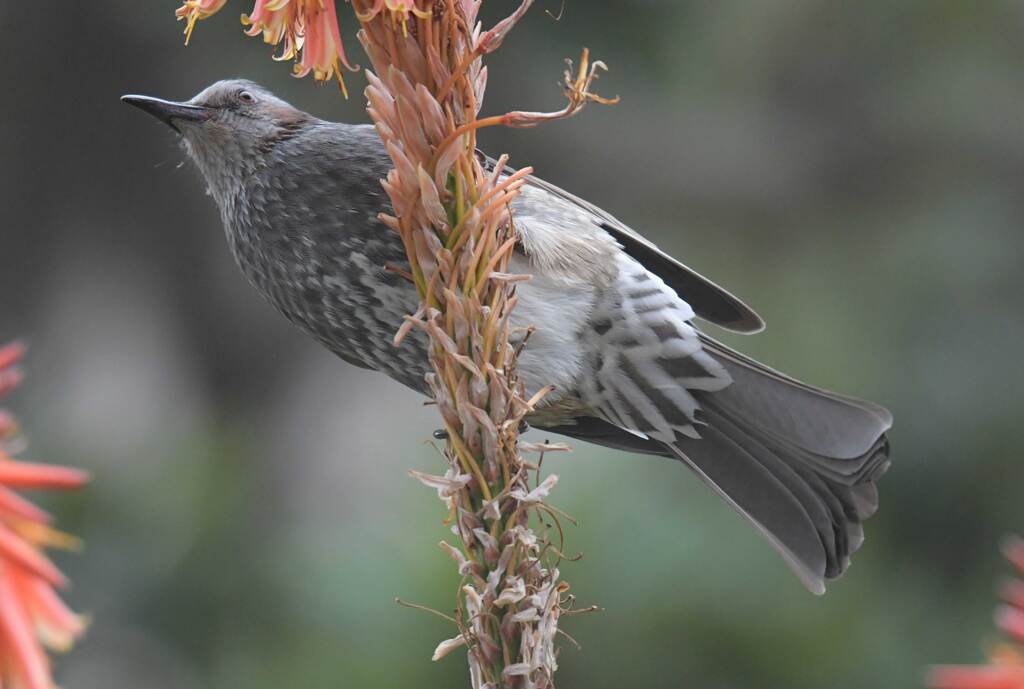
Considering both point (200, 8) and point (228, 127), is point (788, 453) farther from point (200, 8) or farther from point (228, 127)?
point (200, 8)

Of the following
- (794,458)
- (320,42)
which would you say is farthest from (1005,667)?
(794,458)

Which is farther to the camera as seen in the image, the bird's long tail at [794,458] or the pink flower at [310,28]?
the bird's long tail at [794,458]

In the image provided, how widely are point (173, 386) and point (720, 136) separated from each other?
221 centimetres

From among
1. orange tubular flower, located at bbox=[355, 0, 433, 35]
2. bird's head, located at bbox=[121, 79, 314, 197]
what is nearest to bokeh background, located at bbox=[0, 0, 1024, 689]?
bird's head, located at bbox=[121, 79, 314, 197]

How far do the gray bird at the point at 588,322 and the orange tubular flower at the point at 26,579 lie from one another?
55.2 inches

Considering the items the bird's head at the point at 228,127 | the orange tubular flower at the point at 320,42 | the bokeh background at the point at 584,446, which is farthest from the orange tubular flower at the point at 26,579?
the bokeh background at the point at 584,446

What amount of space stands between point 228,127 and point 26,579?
5.92 feet

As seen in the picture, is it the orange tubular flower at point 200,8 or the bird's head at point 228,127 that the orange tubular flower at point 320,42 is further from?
the bird's head at point 228,127

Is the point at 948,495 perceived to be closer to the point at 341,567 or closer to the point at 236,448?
the point at 341,567

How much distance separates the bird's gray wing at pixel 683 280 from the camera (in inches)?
87.7

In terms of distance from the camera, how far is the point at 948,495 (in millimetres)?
3625

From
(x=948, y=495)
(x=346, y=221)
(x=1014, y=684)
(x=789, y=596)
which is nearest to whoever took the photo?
(x=1014, y=684)

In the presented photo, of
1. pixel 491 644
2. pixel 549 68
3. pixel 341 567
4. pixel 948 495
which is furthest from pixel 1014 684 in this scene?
pixel 549 68

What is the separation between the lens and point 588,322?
218 cm
